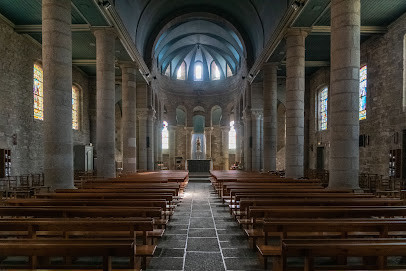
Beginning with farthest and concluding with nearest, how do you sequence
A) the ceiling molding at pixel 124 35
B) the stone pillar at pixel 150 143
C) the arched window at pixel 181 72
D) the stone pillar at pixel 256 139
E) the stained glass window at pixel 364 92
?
the arched window at pixel 181 72 → the stone pillar at pixel 150 143 → the stone pillar at pixel 256 139 → the stained glass window at pixel 364 92 → the ceiling molding at pixel 124 35

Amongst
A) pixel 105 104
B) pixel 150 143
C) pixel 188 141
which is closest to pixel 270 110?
pixel 105 104

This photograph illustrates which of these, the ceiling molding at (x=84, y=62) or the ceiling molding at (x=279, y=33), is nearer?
the ceiling molding at (x=279, y=33)

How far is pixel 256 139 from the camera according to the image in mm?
21859

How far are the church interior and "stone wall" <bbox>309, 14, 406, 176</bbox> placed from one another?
Result: 85 mm

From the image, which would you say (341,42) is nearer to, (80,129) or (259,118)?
(259,118)

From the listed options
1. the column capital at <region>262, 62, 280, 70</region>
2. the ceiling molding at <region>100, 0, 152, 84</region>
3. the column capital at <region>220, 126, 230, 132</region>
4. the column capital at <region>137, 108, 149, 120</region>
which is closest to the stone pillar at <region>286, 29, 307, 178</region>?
the column capital at <region>262, 62, 280, 70</region>

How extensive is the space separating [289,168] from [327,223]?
961 centimetres

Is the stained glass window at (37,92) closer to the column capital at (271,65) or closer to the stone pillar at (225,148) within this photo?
the column capital at (271,65)

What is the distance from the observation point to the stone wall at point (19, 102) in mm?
13953

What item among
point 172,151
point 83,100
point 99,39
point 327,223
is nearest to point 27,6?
point 99,39

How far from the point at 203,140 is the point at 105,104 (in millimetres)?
19511

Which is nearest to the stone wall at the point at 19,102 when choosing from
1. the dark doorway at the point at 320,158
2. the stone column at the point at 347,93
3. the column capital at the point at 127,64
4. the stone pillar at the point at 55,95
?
the column capital at the point at 127,64

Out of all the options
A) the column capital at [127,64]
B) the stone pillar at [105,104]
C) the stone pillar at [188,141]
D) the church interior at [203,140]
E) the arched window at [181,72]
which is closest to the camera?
the church interior at [203,140]

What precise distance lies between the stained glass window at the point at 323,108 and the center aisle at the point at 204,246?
1719 cm
